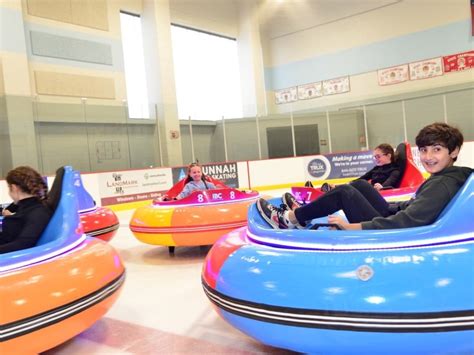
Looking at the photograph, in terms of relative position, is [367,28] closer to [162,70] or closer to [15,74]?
[162,70]

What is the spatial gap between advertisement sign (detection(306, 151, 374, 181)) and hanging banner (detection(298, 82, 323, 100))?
5090 mm

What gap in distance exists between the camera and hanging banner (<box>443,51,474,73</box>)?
12.7 metres

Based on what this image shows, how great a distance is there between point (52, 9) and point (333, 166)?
298 inches

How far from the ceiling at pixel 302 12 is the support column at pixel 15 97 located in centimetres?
847

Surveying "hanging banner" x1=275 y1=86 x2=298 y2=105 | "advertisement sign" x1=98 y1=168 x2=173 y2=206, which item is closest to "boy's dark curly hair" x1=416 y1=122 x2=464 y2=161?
"advertisement sign" x1=98 y1=168 x2=173 y2=206

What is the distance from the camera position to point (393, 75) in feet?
46.3

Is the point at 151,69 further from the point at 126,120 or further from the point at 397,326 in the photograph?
the point at 397,326

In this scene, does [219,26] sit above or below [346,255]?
above

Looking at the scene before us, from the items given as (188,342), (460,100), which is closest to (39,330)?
(188,342)

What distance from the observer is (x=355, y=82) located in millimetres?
14906

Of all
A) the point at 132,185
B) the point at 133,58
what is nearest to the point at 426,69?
the point at 133,58

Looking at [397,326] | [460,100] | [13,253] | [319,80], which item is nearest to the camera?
[397,326]

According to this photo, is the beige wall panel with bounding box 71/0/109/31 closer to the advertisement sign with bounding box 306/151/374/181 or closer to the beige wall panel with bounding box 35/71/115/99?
the beige wall panel with bounding box 35/71/115/99

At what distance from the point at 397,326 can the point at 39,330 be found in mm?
1409
